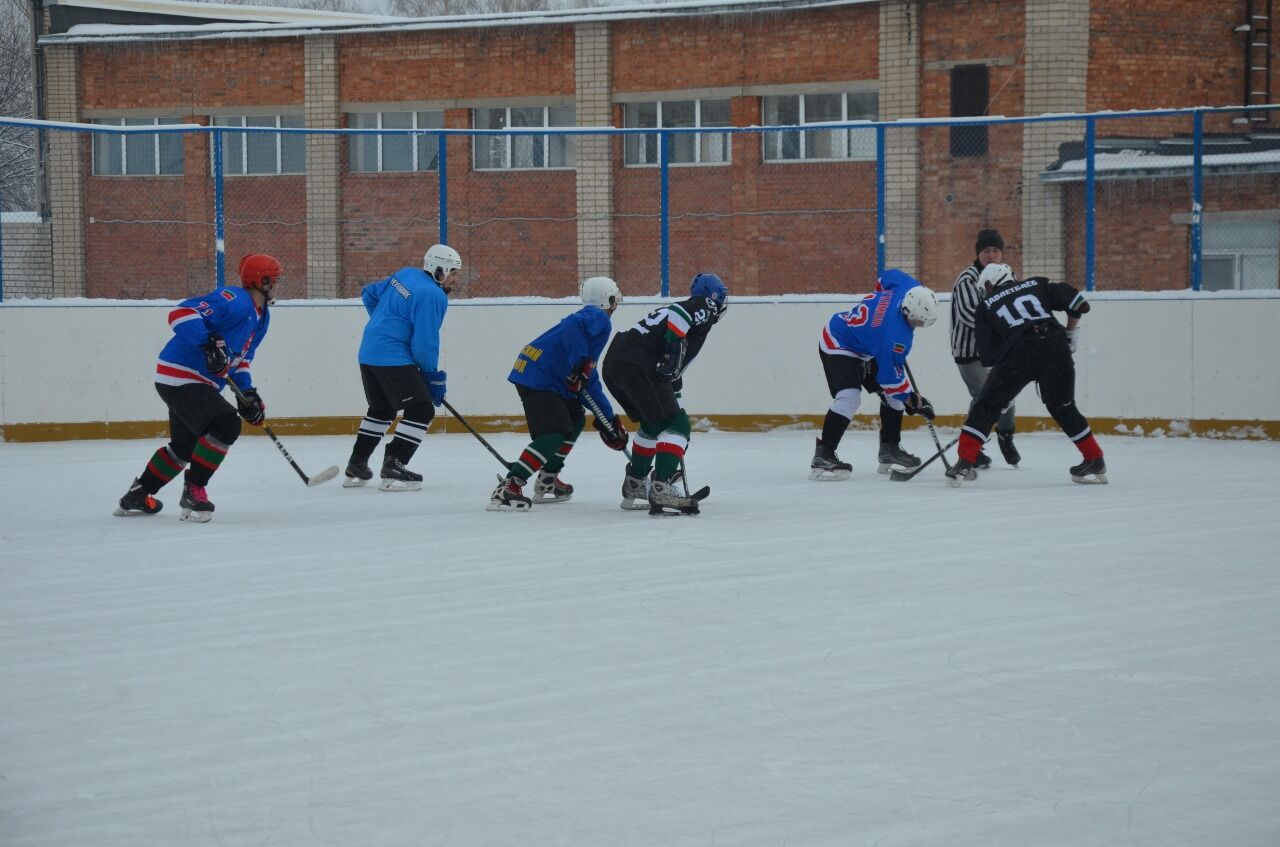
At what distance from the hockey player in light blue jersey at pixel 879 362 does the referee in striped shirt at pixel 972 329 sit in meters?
0.50

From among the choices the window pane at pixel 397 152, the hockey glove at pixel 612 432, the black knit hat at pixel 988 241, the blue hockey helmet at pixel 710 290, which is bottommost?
the hockey glove at pixel 612 432

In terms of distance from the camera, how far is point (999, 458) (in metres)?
10.0

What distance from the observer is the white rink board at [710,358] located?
1105 centimetres

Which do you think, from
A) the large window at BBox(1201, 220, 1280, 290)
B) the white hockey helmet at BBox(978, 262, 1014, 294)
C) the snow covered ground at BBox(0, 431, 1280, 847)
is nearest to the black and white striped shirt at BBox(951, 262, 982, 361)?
the white hockey helmet at BBox(978, 262, 1014, 294)

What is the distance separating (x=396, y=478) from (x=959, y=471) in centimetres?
290

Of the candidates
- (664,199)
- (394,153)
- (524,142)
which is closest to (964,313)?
(664,199)

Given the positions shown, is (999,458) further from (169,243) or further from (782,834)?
(782,834)

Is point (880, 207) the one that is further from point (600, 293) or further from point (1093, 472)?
point (600, 293)

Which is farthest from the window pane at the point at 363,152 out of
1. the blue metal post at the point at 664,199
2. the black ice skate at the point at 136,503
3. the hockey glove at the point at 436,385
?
the black ice skate at the point at 136,503

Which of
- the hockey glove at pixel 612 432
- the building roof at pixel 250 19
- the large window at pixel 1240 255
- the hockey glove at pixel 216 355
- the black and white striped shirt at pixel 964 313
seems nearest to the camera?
the hockey glove at pixel 216 355

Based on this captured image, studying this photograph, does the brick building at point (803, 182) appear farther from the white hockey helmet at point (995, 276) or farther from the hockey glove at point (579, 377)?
the hockey glove at point (579, 377)

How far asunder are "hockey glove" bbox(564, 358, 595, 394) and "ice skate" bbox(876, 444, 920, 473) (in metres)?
2.13

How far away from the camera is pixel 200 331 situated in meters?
7.25

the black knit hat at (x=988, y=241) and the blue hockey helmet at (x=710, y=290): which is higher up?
the black knit hat at (x=988, y=241)
